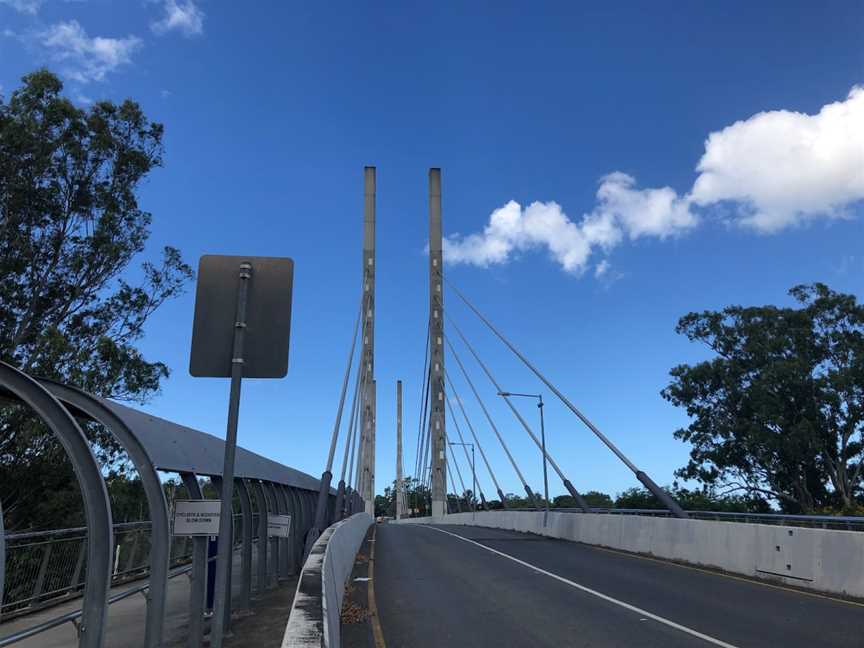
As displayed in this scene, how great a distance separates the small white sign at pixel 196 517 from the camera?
6031 millimetres

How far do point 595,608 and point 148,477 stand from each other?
6.97 m

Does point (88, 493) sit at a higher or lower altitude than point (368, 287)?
lower

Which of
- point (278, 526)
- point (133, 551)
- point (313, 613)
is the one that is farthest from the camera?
point (133, 551)

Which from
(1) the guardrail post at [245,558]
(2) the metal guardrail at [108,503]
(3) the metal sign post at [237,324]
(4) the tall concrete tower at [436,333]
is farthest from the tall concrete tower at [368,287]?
(3) the metal sign post at [237,324]

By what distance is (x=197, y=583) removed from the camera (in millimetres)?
7172

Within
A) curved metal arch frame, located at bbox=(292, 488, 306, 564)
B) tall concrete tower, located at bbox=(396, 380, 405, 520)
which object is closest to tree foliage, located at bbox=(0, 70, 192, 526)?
curved metal arch frame, located at bbox=(292, 488, 306, 564)

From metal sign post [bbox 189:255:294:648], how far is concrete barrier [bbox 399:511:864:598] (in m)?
10.7

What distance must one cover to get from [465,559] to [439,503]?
33.6m

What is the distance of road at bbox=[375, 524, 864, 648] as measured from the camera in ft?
26.1

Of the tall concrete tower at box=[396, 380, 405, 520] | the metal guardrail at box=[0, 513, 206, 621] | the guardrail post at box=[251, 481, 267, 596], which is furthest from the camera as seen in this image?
the tall concrete tower at box=[396, 380, 405, 520]

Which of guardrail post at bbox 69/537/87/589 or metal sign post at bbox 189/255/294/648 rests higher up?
metal sign post at bbox 189/255/294/648

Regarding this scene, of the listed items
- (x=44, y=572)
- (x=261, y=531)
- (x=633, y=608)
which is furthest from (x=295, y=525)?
(x=633, y=608)

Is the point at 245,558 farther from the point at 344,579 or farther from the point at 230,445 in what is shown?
the point at 230,445

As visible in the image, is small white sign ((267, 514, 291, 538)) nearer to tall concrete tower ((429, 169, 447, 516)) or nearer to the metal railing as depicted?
the metal railing
